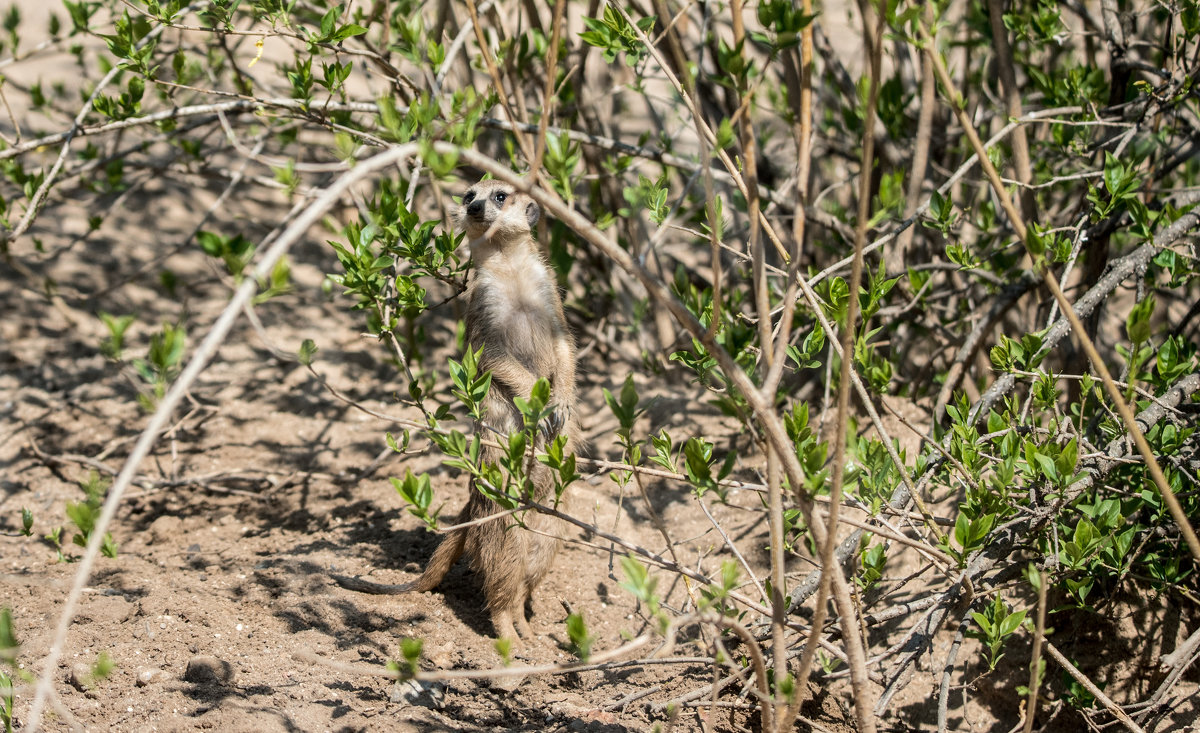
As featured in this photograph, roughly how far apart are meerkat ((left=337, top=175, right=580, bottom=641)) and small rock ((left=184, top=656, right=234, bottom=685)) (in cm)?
72

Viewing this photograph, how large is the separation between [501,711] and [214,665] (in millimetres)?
916

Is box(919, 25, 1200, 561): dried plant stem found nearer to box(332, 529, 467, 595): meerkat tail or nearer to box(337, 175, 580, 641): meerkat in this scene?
box(337, 175, 580, 641): meerkat

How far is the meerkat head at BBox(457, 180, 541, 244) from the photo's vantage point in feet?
12.8

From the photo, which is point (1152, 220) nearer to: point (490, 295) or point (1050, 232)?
point (1050, 232)

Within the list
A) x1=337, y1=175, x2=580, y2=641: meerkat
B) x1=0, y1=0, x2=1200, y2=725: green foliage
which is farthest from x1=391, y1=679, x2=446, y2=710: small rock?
x1=0, y1=0, x2=1200, y2=725: green foliage

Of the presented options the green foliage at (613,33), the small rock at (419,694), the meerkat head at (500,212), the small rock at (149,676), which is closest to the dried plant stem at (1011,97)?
the green foliage at (613,33)

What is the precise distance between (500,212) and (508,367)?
0.66m

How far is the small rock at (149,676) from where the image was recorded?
113 inches

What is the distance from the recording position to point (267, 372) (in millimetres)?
5055

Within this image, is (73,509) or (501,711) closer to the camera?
(73,509)

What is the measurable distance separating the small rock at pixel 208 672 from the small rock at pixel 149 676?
7cm

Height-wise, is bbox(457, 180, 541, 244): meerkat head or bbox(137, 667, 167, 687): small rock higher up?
bbox(457, 180, 541, 244): meerkat head

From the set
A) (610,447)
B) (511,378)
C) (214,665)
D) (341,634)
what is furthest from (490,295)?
(214,665)

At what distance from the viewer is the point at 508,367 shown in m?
3.81
